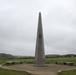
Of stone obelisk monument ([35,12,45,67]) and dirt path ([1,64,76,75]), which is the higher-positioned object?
stone obelisk monument ([35,12,45,67])

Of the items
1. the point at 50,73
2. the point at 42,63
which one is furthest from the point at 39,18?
the point at 50,73

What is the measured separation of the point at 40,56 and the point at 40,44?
5.48ft

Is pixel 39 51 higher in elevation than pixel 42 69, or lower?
higher

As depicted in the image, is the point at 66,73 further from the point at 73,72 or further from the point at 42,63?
the point at 42,63

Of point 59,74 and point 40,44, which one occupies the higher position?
point 40,44

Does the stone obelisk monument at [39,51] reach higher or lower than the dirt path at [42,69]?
higher

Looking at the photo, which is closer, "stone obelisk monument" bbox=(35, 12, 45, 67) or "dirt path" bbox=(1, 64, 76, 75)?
"dirt path" bbox=(1, 64, 76, 75)

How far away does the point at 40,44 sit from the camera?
28.1 metres

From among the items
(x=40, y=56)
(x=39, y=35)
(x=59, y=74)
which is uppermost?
(x=39, y=35)

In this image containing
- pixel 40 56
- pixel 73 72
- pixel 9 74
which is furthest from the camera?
pixel 40 56

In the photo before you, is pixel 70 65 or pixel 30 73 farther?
pixel 70 65

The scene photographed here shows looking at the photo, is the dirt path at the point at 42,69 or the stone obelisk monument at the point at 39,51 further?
the stone obelisk monument at the point at 39,51

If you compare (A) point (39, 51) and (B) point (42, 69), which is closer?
(B) point (42, 69)

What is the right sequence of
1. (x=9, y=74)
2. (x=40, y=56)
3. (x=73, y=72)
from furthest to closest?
(x=40, y=56) → (x=73, y=72) → (x=9, y=74)
